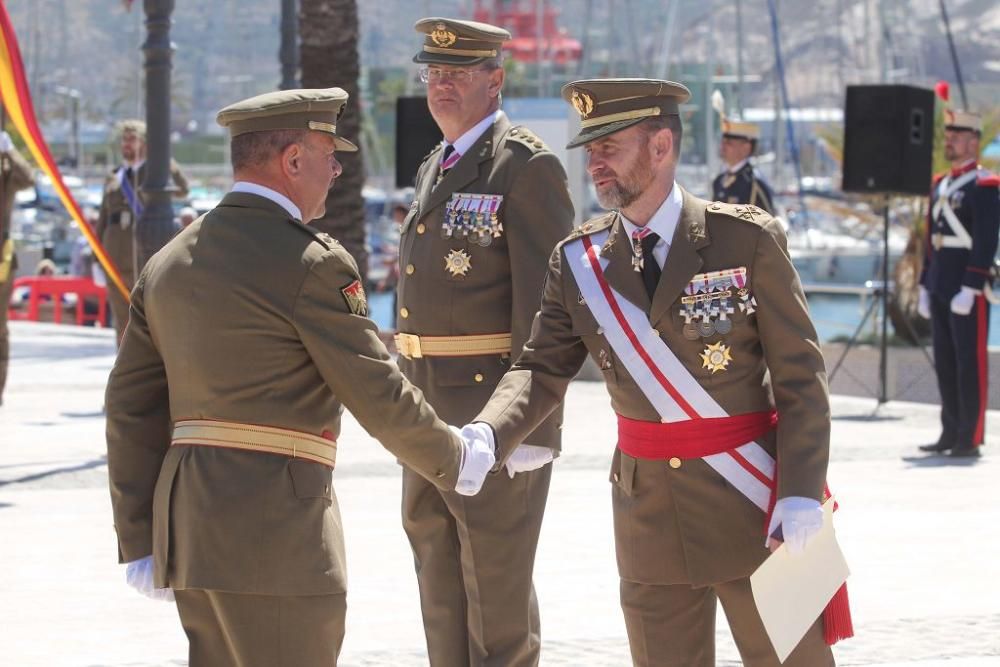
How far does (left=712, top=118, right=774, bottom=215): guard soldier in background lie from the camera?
45.4 ft

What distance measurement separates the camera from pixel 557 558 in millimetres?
8391

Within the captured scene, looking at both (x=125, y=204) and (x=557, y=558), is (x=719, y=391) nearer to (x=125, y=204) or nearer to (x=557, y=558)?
(x=557, y=558)

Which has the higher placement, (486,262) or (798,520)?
(486,262)

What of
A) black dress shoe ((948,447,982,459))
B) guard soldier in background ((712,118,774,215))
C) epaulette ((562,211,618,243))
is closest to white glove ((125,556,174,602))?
epaulette ((562,211,618,243))

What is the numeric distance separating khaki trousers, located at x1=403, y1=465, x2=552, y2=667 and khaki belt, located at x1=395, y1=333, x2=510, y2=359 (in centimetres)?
42

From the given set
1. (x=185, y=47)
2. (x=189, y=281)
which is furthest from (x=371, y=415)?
(x=185, y=47)

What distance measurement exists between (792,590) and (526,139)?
2.12 metres

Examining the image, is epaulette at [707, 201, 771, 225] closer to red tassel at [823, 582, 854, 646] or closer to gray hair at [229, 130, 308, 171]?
red tassel at [823, 582, 854, 646]

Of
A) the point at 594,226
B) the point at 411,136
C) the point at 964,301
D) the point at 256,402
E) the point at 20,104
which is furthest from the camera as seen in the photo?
the point at 411,136

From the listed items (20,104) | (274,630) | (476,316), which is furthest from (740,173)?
(274,630)

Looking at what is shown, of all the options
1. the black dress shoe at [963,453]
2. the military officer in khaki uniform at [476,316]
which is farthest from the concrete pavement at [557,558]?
the military officer in khaki uniform at [476,316]

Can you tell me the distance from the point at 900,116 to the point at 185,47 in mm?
47535

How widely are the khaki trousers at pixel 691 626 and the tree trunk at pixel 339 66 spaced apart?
1336 centimetres

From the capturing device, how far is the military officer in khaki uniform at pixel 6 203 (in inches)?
→ 512
